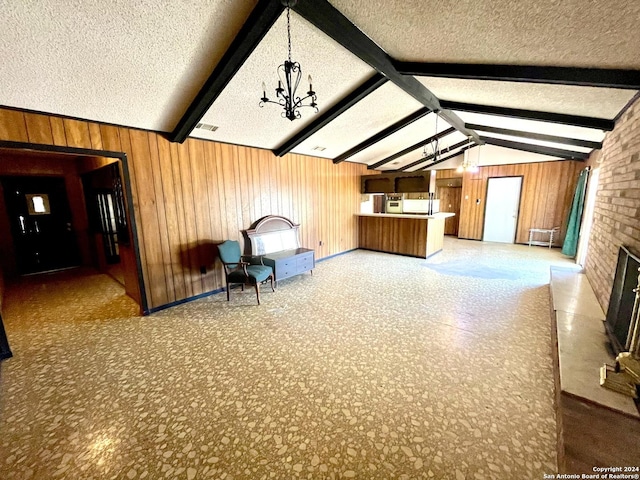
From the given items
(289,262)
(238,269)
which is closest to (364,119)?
(289,262)

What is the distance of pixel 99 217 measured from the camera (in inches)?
205

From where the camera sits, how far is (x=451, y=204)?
29.6 feet

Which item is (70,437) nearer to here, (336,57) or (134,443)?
(134,443)

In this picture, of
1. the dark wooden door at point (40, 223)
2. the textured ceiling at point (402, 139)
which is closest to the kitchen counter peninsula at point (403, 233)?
the textured ceiling at point (402, 139)

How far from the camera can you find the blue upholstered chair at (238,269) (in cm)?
361

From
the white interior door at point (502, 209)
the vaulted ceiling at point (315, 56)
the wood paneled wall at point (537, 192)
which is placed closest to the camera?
the vaulted ceiling at point (315, 56)

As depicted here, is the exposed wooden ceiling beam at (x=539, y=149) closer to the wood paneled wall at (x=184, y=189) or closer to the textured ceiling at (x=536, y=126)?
the textured ceiling at (x=536, y=126)

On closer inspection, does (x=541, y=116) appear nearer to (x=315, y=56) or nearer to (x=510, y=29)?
(x=510, y=29)

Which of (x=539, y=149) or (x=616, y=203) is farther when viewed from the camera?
(x=539, y=149)

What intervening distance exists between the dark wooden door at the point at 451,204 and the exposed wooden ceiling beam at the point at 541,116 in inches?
224

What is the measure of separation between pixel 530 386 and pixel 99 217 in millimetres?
7245

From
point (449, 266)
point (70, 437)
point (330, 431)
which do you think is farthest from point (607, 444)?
point (449, 266)

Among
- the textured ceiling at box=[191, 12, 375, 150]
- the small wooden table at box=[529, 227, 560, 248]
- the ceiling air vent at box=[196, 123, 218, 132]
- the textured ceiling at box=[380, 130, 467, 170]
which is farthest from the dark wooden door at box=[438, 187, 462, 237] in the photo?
the ceiling air vent at box=[196, 123, 218, 132]

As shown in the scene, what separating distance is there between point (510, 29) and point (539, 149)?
18.1 ft
